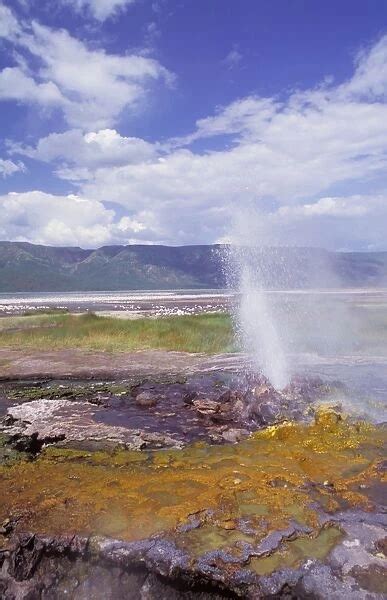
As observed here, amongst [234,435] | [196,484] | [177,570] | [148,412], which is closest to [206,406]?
[148,412]

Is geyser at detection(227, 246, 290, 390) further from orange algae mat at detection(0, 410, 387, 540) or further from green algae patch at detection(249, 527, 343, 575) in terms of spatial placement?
green algae patch at detection(249, 527, 343, 575)

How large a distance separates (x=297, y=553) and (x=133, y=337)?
954 inches

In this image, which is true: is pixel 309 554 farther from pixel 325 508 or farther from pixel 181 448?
pixel 181 448

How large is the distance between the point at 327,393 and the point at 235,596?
10.2 meters

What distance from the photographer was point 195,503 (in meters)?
6.71

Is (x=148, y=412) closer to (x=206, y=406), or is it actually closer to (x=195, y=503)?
(x=206, y=406)

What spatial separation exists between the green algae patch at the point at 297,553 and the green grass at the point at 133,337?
1893cm

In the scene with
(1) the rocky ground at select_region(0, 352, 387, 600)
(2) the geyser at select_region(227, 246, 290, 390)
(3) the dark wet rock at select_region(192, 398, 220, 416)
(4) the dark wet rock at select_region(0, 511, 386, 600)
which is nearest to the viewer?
(4) the dark wet rock at select_region(0, 511, 386, 600)

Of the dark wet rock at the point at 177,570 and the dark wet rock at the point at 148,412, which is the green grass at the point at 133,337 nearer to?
the dark wet rock at the point at 148,412

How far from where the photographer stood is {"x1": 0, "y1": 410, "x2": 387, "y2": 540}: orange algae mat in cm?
628

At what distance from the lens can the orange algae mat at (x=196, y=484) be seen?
6277 millimetres

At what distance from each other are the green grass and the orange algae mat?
50.9 feet

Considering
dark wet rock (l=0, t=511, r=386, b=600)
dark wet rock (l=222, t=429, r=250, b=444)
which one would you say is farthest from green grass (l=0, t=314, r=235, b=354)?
dark wet rock (l=0, t=511, r=386, b=600)

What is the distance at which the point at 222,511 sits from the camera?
21.1 feet
